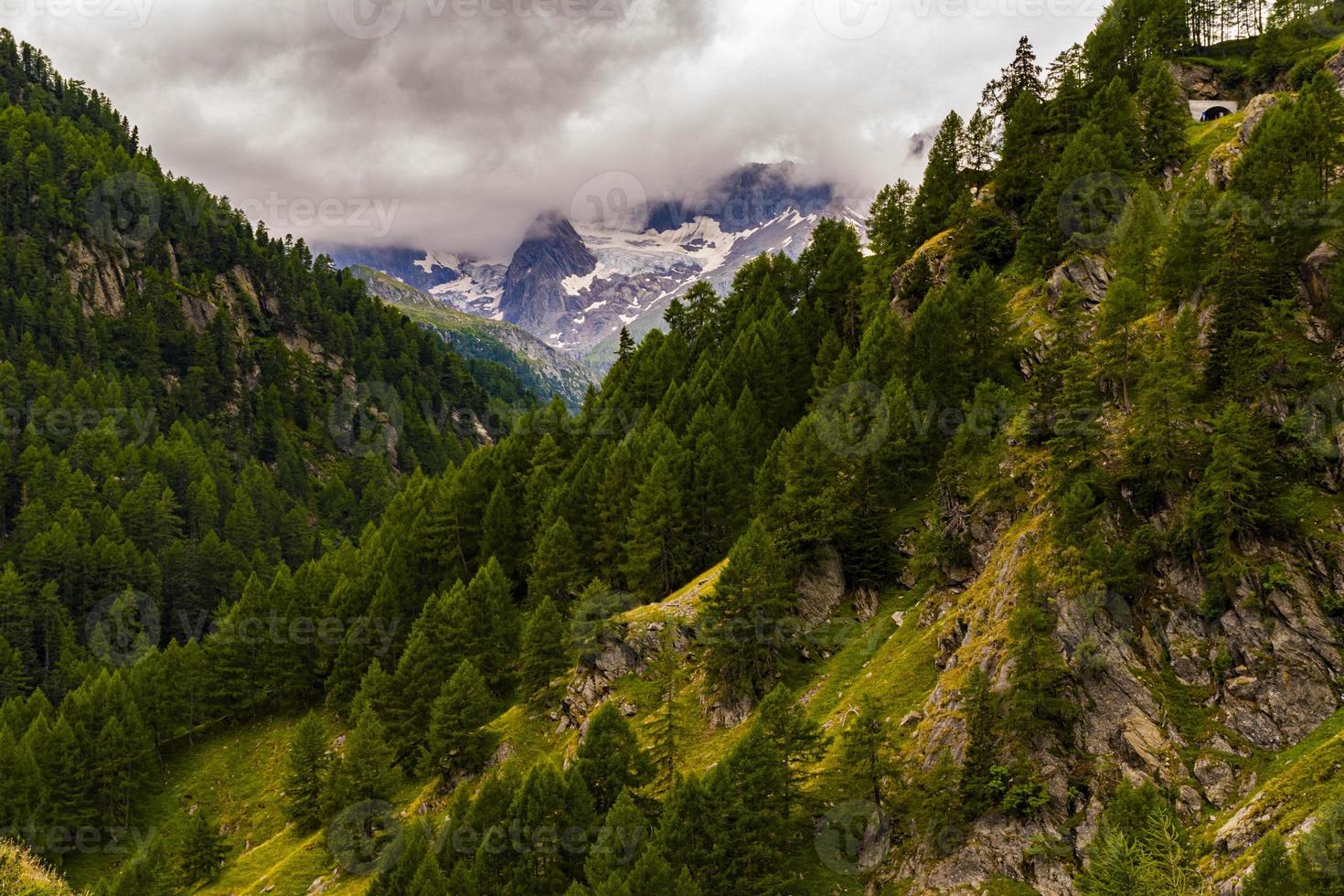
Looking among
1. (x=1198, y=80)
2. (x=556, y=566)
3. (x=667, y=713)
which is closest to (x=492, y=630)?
(x=556, y=566)

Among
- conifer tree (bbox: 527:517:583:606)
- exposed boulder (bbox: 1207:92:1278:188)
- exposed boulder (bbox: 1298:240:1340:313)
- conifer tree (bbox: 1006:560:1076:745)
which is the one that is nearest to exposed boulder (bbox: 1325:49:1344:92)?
exposed boulder (bbox: 1207:92:1278:188)

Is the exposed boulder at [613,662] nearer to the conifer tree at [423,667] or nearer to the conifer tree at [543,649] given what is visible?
the conifer tree at [543,649]

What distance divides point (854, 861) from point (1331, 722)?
69.3ft

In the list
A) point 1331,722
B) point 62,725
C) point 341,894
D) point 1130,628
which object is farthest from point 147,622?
point 1331,722

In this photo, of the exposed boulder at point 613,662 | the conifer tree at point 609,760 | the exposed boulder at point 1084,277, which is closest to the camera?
the conifer tree at point 609,760

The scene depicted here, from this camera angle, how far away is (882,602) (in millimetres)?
55281

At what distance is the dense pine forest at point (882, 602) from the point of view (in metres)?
37.0

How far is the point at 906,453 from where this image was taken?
60.5 metres

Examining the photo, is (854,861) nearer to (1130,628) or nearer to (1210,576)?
(1130,628)

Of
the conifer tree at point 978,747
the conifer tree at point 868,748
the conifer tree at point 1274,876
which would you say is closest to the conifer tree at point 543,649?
the conifer tree at point 868,748

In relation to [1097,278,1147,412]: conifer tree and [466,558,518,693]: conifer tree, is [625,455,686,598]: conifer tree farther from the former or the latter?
[1097,278,1147,412]: conifer tree

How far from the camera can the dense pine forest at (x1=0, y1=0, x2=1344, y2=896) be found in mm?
37031

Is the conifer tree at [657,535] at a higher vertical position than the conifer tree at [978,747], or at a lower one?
higher

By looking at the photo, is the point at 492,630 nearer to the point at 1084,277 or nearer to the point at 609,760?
the point at 609,760
